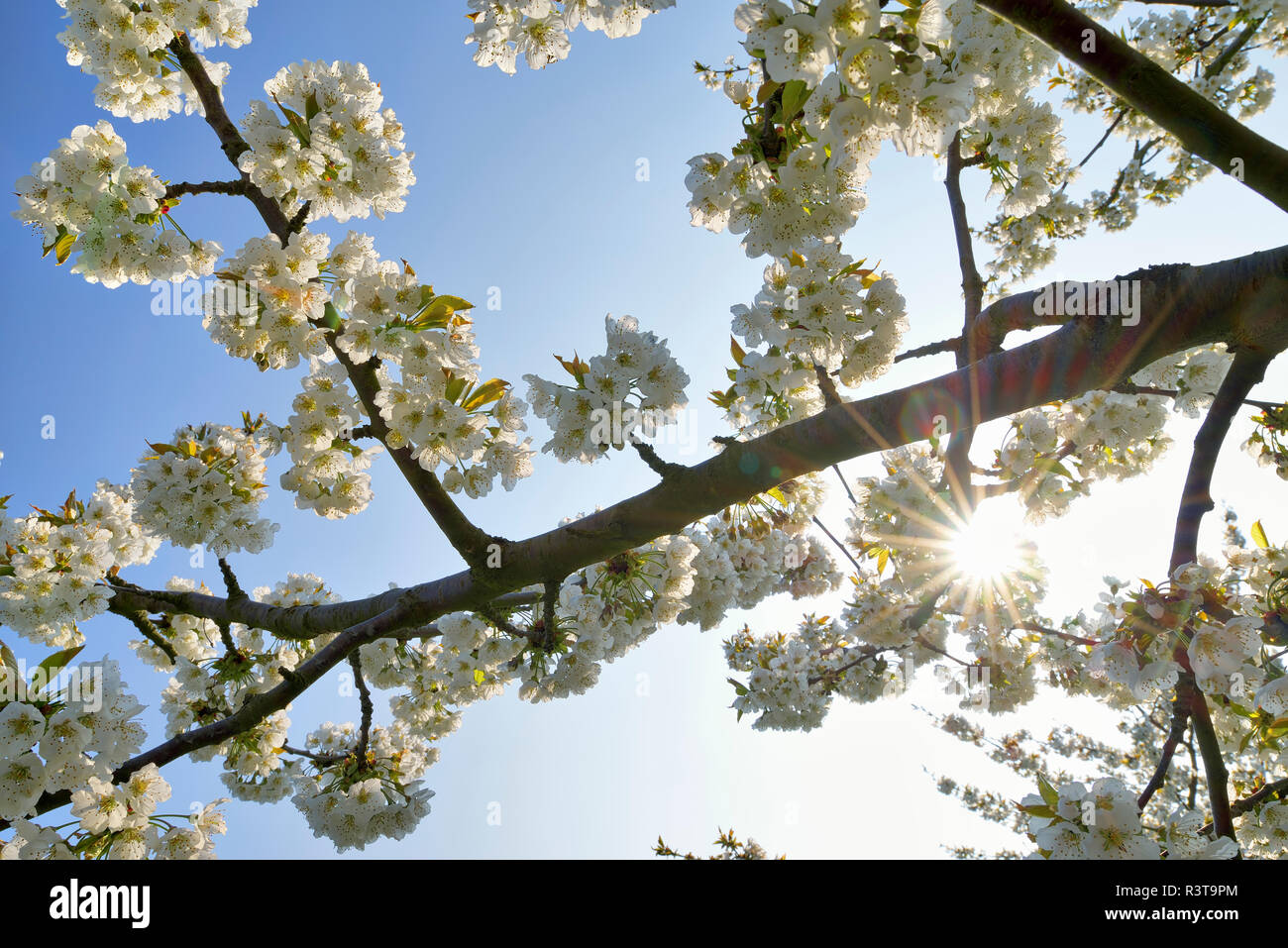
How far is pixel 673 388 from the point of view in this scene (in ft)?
7.03

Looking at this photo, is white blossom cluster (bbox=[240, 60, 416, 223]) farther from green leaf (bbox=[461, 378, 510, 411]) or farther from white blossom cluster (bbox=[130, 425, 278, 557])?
white blossom cluster (bbox=[130, 425, 278, 557])

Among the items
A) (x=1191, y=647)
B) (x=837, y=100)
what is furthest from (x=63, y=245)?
(x=1191, y=647)

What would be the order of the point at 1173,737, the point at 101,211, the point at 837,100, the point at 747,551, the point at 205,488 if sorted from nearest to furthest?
the point at 837,100
the point at 101,211
the point at 1173,737
the point at 205,488
the point at 747,551

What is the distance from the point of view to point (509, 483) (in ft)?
8.11

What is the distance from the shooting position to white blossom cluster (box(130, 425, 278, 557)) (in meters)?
2.83

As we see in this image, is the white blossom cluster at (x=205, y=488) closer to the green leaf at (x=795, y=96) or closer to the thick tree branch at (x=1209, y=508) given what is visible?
the green leaf at (x=795, y=96)

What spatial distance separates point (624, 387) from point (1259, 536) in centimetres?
302

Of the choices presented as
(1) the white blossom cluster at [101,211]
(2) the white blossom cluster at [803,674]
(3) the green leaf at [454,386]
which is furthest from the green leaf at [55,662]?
(2) the white blossom cluster at [803,674]

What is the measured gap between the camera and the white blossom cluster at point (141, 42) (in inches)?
94.0

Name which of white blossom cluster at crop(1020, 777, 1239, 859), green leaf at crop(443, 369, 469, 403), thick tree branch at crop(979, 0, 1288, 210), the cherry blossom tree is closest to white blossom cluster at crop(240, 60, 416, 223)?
the cherry blossom tree

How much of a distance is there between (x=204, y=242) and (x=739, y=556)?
12.6ft

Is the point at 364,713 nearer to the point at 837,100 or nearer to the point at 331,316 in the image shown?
the point at 331,316

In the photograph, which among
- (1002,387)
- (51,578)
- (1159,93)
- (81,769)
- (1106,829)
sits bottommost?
(1106,829)

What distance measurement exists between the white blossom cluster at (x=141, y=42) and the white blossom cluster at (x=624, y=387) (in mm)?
2105
